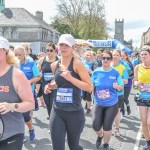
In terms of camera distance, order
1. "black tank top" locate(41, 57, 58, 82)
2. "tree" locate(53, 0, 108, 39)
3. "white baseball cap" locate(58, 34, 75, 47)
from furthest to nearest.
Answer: "tree" locate(53, 0, 108, 39) → "black tank top" locate(41, 57, 58, 82) → "white baseball cap" locate(58, 34, 75, 47)

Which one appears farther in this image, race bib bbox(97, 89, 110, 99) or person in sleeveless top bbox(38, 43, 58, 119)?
person in sleeveless top bbox(38, 43, 58, 119)

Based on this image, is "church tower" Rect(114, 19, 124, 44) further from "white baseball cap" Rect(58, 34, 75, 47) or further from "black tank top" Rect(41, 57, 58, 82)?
"white baseball cap" Rect(58, 34, 75, 47)

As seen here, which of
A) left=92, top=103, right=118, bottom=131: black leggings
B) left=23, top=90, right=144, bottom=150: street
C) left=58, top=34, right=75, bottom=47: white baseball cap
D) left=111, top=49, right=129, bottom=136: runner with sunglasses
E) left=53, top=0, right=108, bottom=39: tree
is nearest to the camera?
left=58, top=34, right=75, bottom=47: white baseball cap

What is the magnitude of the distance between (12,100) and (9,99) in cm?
3

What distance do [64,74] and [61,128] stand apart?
28.1 inches

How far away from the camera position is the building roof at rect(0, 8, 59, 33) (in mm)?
64625

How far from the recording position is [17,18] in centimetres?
6562

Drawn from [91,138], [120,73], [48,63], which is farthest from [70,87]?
[48,63]

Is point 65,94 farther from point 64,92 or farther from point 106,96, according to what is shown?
point 106,96

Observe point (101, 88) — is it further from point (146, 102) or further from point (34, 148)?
point (34, 148)

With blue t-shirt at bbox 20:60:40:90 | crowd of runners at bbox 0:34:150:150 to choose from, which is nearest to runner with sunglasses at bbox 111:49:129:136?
crowd of runners at bbox 0:34:150:150

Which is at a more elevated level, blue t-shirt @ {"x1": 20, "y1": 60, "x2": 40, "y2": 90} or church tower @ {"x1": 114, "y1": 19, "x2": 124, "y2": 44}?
church tower @ {"x1": 114, "y1": 19, "x2": 124, "y2": 44}

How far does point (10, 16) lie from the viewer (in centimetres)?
6562

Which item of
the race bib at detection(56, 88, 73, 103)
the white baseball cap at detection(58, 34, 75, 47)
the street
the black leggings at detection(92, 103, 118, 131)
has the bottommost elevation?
the street
